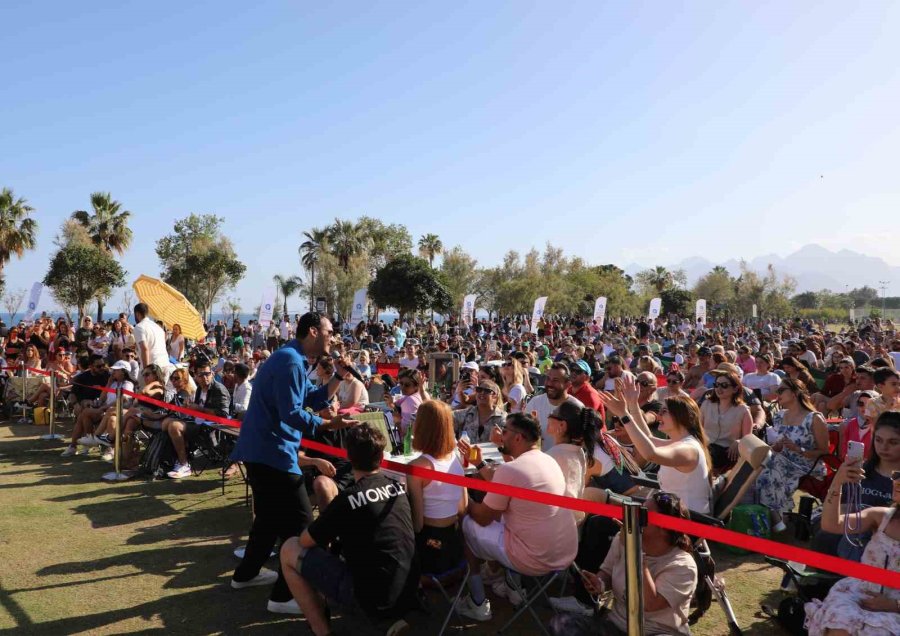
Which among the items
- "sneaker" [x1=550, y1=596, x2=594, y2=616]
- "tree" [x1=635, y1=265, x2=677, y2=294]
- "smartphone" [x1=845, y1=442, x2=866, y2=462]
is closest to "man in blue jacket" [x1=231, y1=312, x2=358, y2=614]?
"sneaker" [x1=550, y1=596, x2=594, y2=616]

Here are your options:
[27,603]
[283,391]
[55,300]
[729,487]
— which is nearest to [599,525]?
[729,487]

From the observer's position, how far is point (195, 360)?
8.70m

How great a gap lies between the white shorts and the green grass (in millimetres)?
491

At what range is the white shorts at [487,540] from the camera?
4023 mm

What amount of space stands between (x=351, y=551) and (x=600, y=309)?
83.9ft

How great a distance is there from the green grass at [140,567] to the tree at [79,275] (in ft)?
101

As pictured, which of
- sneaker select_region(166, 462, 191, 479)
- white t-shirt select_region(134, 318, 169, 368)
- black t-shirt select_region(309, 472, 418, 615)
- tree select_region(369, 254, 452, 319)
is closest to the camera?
black t-shirt select_region(309, 472, 418, 615)

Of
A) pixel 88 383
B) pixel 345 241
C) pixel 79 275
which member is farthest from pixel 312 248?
pixel 88 383

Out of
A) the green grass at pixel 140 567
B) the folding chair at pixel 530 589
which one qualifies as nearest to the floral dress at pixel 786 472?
the green grass at pixel 140 567

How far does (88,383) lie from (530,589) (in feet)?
27.8

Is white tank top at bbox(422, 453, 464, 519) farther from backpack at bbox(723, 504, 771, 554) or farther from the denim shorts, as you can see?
backpack at bbox(723, 504, 771, 554)

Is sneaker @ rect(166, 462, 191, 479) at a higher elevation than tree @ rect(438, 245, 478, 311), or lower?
lower

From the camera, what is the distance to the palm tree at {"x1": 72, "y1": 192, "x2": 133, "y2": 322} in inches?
1638

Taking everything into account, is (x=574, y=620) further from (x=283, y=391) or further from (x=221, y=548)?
(x=221, y=548)
